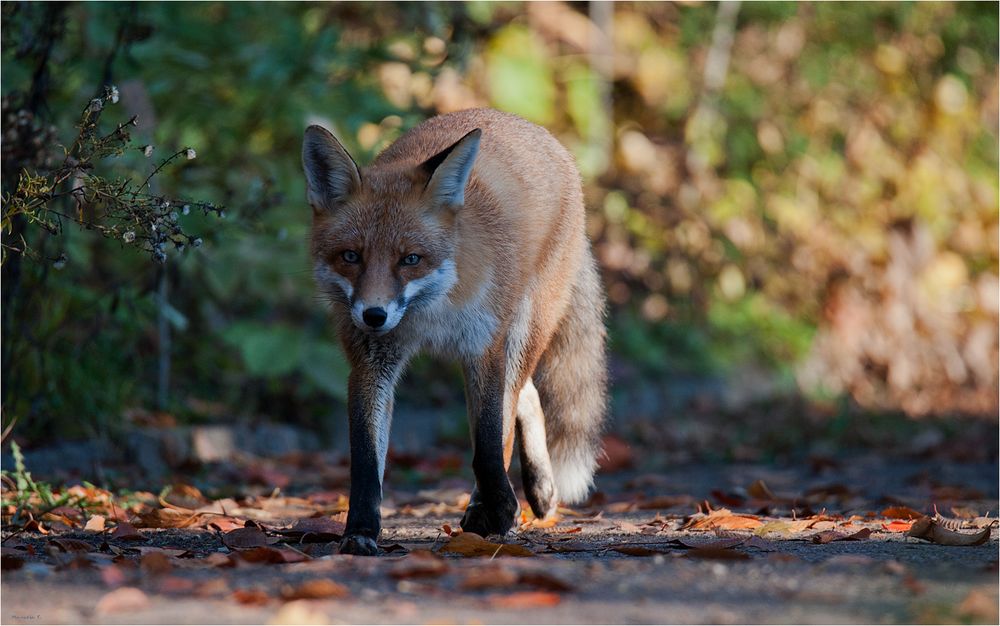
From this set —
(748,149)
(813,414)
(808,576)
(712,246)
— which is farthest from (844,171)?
(808,576)

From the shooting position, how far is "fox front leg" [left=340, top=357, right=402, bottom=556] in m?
3.53

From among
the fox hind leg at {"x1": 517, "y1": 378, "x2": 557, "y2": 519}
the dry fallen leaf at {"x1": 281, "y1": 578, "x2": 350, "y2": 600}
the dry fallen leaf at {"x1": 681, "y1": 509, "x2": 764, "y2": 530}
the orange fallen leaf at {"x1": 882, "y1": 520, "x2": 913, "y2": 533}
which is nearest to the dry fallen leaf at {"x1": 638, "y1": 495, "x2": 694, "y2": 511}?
the fox hind leg at {"x1": 517, "y1": 378, "x2": 557, "y2": 519}

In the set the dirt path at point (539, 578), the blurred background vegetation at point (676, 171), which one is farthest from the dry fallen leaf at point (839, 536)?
the blurred background vegetation at point (676, 171)

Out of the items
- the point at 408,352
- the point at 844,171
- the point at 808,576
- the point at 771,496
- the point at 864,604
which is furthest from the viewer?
the point at 844,171

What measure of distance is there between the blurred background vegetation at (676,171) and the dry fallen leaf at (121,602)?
12.1ft

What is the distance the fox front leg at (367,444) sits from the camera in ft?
11.6

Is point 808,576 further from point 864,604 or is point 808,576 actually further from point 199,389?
point 199,389

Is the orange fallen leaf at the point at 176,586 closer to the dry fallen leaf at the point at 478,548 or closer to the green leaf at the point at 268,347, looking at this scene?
the dry fallen leaf at the point at 478,548

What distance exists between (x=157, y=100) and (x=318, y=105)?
1.36 m

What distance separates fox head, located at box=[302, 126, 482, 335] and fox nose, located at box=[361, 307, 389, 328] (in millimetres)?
45

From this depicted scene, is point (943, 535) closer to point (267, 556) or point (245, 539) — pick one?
point (267, 556)

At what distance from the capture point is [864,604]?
2516mm

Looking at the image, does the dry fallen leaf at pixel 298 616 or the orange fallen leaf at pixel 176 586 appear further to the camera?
the orange fallen leaf at pixel 176 586

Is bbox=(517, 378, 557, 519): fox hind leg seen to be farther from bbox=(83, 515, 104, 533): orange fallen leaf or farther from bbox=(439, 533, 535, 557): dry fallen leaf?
bbox=(83, 515, 104, 533): orange fallen leaf
